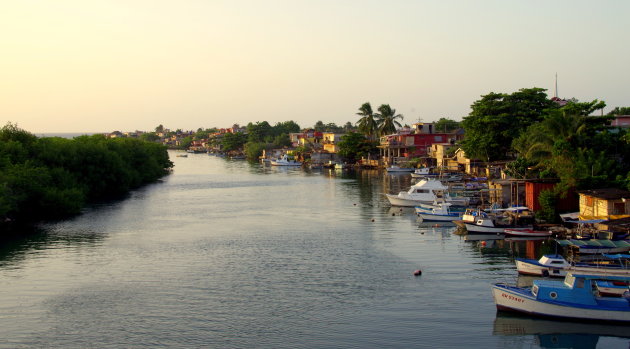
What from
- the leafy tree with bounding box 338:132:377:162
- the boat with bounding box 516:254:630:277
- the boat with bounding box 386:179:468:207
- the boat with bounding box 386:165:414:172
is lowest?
the boat with bounding box 516:254:630:277

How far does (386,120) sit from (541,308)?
4020 inches

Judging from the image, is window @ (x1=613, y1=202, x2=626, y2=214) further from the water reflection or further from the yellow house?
the water reflection

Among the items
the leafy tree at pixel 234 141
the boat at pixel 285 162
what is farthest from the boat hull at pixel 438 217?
the leafy tree at pixel 234 141

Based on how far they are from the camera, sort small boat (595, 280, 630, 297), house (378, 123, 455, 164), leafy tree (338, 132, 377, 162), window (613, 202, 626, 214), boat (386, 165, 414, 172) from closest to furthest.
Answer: small boat (595, 280, 630, 297) → window (613, 202, 626, 214) → boat (386, 165, 414, 172) → house (378, 123, 455, 164) → leafy tree (338, 132, 377, 162)

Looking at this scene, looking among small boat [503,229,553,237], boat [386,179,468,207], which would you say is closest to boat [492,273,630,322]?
small boat [503,229,553,237]

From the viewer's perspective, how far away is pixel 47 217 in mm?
51000

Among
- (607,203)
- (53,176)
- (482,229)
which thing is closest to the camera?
(607,203)

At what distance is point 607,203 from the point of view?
3728cm

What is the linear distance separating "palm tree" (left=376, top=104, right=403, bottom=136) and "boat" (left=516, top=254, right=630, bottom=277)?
95026 mm

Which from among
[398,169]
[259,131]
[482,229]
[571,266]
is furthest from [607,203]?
[259,131]

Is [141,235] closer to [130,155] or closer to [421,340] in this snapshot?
[421,340]

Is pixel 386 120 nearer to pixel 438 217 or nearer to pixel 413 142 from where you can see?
pixel 413 142

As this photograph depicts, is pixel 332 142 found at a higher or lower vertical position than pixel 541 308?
higher

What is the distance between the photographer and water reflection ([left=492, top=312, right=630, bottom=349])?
21938mm
